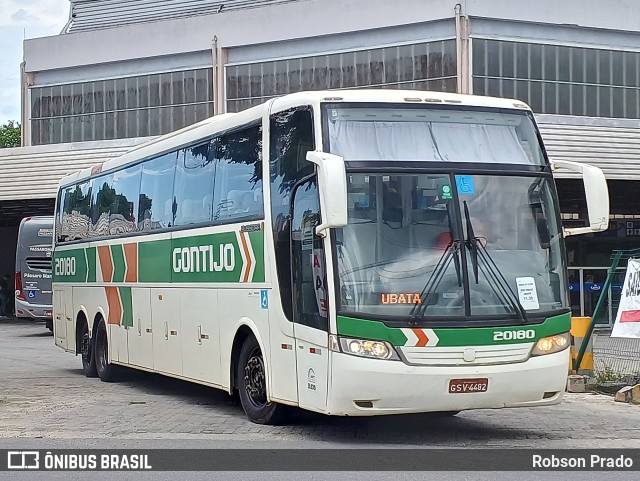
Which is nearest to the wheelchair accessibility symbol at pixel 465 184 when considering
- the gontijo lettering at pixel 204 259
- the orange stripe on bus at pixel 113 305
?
the gontijo lettering at pixel 204 259

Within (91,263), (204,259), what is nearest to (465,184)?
(204,259)

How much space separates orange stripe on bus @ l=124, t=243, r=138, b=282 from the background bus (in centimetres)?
1548

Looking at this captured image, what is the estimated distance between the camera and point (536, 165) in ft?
36.7

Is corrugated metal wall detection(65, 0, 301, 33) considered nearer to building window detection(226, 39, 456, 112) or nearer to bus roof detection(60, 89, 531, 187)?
building window detection(226, 39, 456, 112)

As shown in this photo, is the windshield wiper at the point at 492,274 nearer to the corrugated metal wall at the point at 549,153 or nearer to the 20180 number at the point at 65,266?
the 20180 number at the point at 65,266

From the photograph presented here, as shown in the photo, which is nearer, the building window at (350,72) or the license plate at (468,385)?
the license plate at (468,385)

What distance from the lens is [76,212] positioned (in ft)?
63.4

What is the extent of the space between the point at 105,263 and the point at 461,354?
8.45 meters

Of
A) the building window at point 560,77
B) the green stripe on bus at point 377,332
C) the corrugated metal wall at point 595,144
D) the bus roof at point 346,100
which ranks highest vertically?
the building window at point 560,77

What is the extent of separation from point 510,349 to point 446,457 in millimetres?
1263

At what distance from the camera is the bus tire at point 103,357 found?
57.2ft

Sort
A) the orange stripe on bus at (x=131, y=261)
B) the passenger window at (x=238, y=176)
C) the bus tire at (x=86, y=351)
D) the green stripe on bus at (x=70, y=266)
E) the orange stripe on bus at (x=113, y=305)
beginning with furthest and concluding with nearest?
1. the green stripe on bus at (x=70, y=266)
2. the bus tire at (x=86, y=351)
3. the orange stripe on bus at (x=113, y=305)
4. the orange stripe on bus at (x=131, y=261)
5. the passenger window at (x=238, y=176)

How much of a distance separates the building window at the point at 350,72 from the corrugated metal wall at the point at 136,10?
3.64 meters

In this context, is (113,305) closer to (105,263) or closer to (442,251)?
(105,263)
